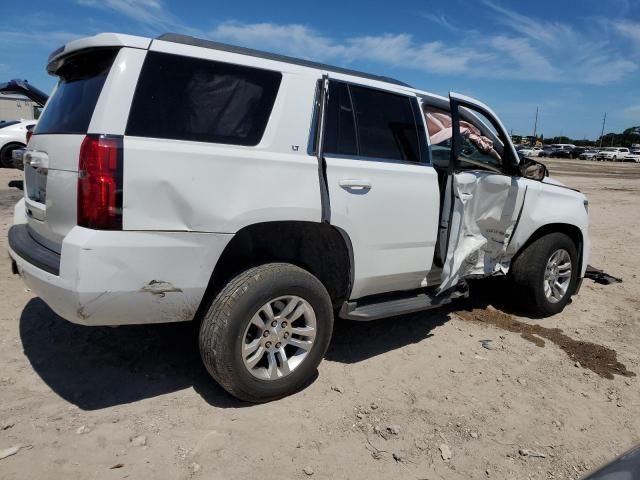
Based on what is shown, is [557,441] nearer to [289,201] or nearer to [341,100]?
[289,201]

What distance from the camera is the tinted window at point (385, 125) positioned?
341cm

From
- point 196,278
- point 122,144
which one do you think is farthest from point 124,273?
point 122,144

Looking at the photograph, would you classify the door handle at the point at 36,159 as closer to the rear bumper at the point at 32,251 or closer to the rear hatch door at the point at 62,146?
the rear hatch door at the point at 62,146

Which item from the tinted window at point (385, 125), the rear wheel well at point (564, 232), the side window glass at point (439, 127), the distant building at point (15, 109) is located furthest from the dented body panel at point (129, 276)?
the distant building at point (15, 109)

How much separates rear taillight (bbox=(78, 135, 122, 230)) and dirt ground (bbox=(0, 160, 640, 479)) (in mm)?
1173

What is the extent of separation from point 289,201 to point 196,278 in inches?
27.3

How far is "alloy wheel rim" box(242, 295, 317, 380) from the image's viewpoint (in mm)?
2961

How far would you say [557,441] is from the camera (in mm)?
2936

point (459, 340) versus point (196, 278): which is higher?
point (196, 278)

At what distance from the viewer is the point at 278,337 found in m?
3.06

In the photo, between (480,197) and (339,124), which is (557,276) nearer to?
(480,197)

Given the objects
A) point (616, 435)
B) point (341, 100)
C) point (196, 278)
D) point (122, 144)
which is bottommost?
point (616, 435)

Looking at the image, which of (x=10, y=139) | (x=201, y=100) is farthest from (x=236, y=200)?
(x=10, y=139)

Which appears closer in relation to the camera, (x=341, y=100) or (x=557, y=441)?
(x=557, y=441)
